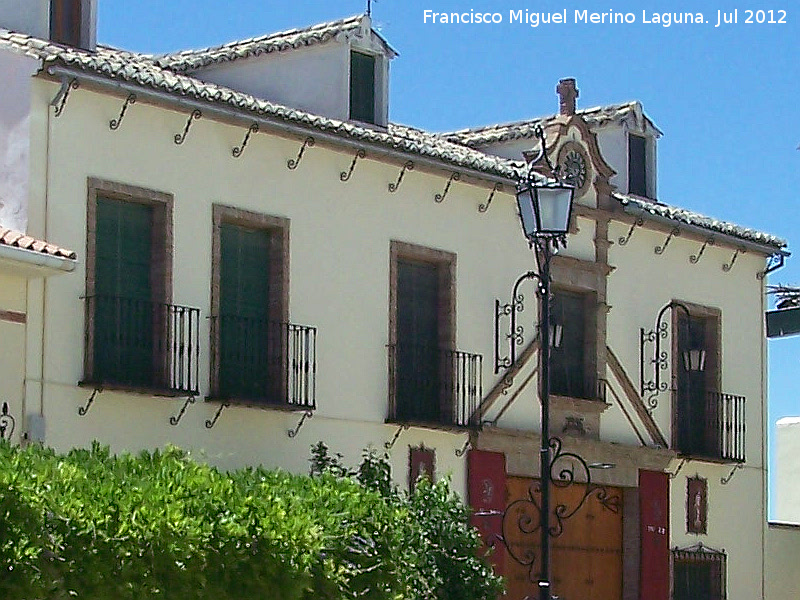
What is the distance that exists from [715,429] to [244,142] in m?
8.14

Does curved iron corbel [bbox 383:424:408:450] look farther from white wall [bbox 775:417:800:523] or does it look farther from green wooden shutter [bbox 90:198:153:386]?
white wall [bbox 775:417:800:523]

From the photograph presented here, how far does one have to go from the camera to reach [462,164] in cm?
2028

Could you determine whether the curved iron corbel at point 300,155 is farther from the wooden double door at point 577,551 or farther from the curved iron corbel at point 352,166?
the wooden double door at point 577,551

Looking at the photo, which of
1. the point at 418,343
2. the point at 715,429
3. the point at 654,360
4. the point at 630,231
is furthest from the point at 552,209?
the point at 715,429

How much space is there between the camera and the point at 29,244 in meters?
15.5

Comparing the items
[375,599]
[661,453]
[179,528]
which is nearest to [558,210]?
[375,599]

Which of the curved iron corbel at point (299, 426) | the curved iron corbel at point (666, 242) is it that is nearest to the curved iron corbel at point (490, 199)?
the curved iron corbel at point (666, 242)

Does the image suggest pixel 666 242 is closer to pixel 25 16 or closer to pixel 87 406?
pixel 25 16

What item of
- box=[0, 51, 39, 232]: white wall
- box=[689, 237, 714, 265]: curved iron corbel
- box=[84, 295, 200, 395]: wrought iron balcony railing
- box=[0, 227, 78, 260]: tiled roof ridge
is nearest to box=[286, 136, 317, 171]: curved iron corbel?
box=[84, 295, 200, 395]: wrought iron balcony railing

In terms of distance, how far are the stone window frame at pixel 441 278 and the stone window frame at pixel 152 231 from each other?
3.01 m

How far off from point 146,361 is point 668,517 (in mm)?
8233

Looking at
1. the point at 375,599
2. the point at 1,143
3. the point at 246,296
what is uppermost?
the point at 1,143

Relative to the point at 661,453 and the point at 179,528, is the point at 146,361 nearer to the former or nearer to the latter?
the point at 179,528

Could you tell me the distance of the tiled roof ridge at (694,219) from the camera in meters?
22.9
